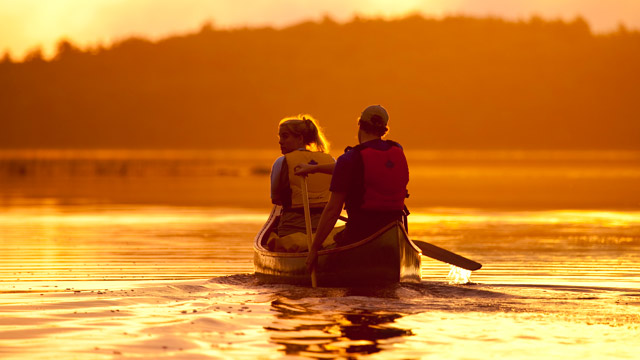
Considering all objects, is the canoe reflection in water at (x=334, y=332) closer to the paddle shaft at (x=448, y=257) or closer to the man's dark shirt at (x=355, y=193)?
the man's dark shirt at (x=355, y=193)

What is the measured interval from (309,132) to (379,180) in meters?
1.69

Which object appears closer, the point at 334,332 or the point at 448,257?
the point at 334,332

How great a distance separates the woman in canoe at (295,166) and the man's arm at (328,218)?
41.1 inches

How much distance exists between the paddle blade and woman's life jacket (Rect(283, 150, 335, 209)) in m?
1.40

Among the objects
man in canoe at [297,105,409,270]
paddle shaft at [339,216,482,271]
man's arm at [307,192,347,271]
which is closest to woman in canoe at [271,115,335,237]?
paddle shaft at [339,216,482,271]

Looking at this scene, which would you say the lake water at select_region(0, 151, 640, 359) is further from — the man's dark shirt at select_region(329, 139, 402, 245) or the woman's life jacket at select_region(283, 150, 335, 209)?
the woman's life jacket at select_region(283, 150, 335, 209)

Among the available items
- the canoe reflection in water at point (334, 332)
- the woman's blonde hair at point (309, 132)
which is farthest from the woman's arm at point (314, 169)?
the canoe reflection in water at point (334, 332)

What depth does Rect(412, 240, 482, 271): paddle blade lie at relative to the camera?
14.7 m

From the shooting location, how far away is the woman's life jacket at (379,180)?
44.4 ft

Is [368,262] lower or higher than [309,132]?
lower

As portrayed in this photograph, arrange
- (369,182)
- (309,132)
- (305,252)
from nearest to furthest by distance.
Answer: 1. (369,182)
2. (305,252)
3. (309,132)

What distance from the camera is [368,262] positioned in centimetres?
1362

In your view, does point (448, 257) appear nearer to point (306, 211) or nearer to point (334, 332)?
point (306, 211)

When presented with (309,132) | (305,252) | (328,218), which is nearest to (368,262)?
(328,218)
